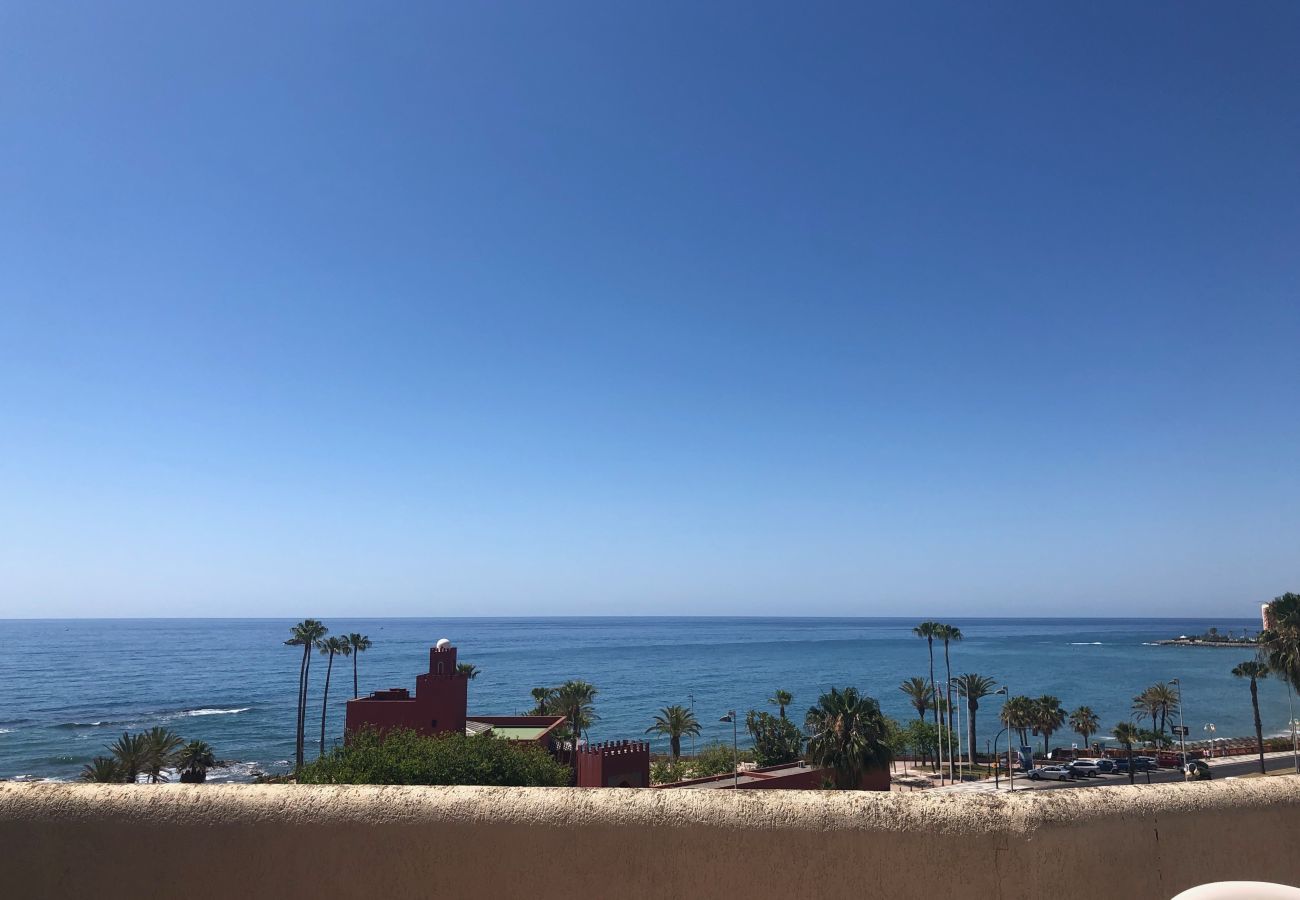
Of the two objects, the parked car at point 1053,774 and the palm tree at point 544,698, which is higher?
the palm tree at point 544,698

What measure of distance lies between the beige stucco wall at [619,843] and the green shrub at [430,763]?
11850 millimetres

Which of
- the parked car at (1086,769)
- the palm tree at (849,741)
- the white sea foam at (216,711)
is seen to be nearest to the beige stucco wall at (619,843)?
the palm tree at (849,741)

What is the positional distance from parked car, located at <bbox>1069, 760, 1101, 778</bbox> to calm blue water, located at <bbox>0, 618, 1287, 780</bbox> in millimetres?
29167

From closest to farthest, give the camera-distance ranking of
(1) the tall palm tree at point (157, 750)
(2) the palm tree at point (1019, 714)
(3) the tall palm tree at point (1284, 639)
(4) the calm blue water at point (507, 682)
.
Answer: (1) the tall palm tree at point (157, 750), (3) the tall palm tree at point (1284, 639), (2) the palm tree at point (1019, 714), (4) the calm blue water at point (507, 682)

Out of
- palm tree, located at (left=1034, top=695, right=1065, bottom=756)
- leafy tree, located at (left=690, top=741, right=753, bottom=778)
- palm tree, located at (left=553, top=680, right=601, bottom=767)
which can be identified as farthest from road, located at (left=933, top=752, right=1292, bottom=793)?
palm tree, located at (left=553, top=680, right=601, bottom=767)

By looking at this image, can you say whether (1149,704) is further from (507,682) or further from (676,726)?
(507,682)

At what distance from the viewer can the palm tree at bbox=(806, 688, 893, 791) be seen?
91.8ft

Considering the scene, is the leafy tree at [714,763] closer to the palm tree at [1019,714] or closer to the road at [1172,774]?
the road at [1172,774]

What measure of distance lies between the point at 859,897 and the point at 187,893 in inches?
132

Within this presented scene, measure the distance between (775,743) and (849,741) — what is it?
87.3 ft

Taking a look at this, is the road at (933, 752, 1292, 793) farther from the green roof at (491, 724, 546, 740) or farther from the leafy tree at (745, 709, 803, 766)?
the green roof at (491, 724, 546, 740)

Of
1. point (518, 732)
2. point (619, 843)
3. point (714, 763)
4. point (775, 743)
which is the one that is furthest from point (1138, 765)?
point (619, 843)

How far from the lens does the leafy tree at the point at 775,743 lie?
51188 millimetres

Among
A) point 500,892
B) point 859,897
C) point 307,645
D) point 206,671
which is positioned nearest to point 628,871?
point 500,892
